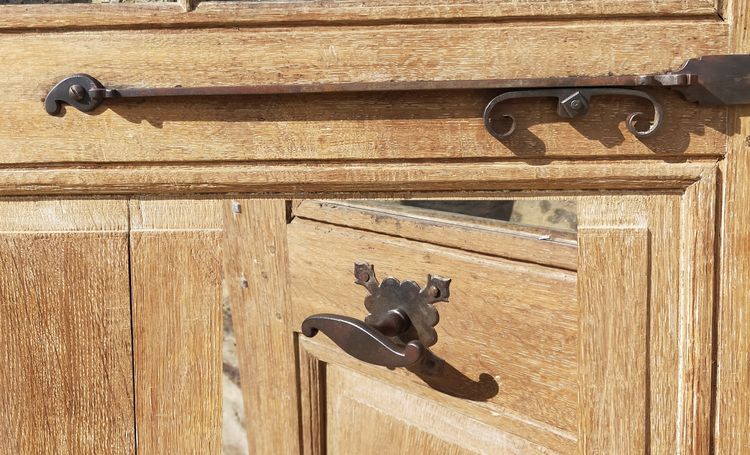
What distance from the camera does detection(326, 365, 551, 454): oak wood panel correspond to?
2.60ft

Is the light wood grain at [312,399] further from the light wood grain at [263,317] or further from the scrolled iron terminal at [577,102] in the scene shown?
the scrolled iron terminal at [577,102]

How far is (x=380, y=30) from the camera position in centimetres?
63

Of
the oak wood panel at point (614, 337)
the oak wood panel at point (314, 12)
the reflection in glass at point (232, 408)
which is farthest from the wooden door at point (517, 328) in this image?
the reflection in glass at point (232, 408)

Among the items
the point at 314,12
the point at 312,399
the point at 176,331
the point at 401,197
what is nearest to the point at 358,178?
the point at 401,197

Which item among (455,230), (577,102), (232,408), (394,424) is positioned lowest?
(232,408)

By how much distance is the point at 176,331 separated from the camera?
29.5 inches

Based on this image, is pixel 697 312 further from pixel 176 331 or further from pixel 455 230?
pixel 176 331

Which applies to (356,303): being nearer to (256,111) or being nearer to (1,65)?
(256,111)

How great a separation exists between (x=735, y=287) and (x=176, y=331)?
0.53 meters

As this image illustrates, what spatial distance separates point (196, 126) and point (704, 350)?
0.50 metres

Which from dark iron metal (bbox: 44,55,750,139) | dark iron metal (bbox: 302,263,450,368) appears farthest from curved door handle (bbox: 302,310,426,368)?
dark iron metal (bbox: 44,55,750,139)

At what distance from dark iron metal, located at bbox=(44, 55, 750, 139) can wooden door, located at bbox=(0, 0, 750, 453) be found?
0.01 meters

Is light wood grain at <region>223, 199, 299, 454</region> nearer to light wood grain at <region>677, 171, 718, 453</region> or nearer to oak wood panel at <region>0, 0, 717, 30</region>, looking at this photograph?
oak wood panel at <region>0, 0, 717, 30</region>

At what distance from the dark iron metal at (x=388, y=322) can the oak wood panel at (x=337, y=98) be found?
0.58 feet
